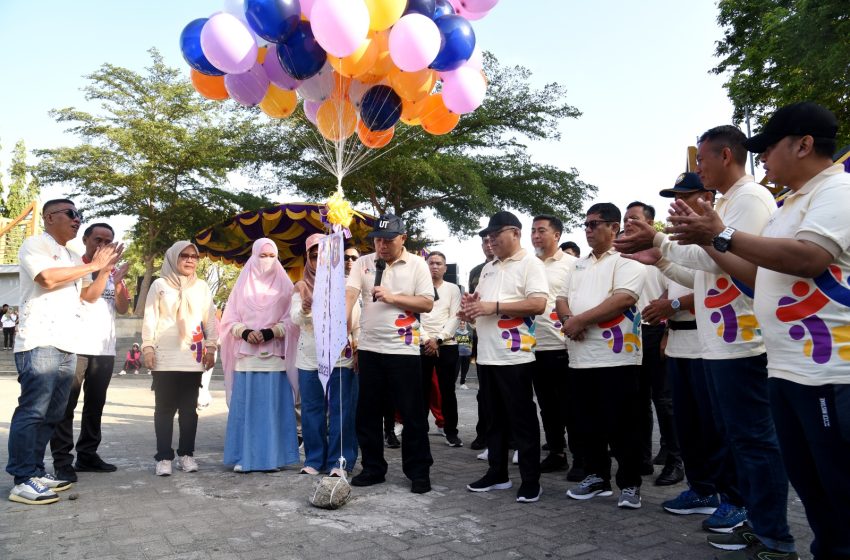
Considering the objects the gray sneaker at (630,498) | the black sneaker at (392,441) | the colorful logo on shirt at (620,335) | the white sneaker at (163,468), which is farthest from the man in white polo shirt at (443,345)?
the gray sneaker at (630,498)

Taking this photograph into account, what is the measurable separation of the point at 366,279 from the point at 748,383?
3.08 m

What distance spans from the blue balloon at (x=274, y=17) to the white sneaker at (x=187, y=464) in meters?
3.87

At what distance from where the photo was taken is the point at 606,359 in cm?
434

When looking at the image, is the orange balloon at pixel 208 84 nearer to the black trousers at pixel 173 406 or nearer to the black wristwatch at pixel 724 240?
the black trousers at pixel 173 406

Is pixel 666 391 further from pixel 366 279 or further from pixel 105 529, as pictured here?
pixel 105 529

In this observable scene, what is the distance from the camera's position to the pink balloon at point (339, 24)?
16.5 ft

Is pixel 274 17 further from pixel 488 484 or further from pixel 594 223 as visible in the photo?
pixel 488 484

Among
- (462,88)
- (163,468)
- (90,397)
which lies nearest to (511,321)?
(462,88)

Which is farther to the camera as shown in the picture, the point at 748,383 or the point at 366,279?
the point at 366,279

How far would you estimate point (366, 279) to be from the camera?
5238mm

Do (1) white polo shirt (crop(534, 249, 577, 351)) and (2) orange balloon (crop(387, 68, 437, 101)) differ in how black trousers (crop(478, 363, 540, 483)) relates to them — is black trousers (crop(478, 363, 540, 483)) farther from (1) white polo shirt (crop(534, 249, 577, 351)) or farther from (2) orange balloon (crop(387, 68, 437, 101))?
(2) orange balloon (crop(387, 68, 437, 101))

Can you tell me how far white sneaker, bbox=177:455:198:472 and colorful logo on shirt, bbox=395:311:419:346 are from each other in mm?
2312

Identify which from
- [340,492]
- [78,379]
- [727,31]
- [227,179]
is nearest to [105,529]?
[340,492]

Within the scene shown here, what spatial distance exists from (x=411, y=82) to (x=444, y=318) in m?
2.68
